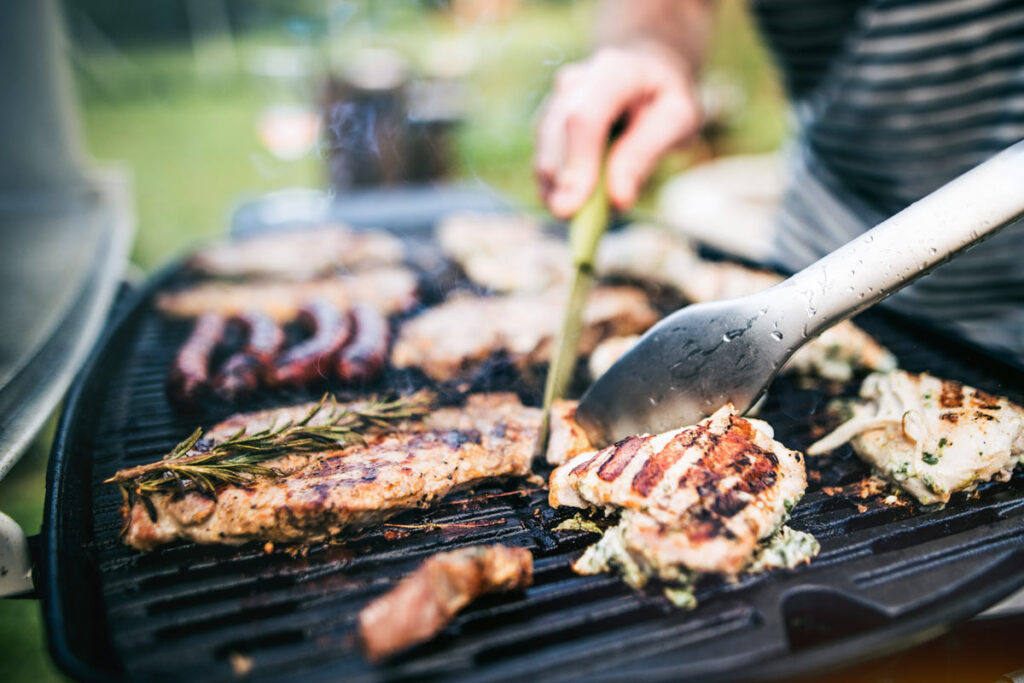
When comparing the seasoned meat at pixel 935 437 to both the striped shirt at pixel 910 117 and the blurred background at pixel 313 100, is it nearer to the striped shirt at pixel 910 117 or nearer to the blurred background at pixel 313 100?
the striped shirt at pixel 910 117

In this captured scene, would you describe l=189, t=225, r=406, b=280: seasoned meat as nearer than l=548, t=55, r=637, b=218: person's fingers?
No

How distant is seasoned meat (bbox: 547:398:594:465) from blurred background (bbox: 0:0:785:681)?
2.52 metres

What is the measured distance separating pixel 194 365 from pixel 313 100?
7259 millimetres

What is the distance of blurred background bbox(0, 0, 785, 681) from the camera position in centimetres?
675

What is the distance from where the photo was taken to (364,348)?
235cm

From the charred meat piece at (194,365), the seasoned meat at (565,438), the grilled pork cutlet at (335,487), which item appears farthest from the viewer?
the charred meat piece at (194,365)

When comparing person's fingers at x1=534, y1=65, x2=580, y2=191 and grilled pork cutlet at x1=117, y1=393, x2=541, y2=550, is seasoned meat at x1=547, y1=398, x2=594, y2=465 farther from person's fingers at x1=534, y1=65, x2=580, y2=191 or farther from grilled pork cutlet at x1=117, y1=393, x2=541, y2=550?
person's fingers at x1=534, y1=65, x2=580, y2=191

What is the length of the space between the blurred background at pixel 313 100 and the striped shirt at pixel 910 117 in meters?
3.13

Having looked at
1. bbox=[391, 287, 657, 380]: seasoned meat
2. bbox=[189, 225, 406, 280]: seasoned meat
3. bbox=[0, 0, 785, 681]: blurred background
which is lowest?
bbox=[391, 287, 657, 380]: seasoned meat

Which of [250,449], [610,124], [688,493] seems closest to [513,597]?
[688,493]

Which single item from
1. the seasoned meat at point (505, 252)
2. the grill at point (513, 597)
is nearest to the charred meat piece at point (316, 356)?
the grill at point (513, 597)

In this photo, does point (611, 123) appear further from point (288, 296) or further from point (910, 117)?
point (288, 296)

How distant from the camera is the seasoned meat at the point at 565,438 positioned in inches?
69.9

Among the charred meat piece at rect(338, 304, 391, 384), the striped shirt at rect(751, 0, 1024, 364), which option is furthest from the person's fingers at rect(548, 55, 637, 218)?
the striped shirt at rect(751, 0, 1024, 364)
